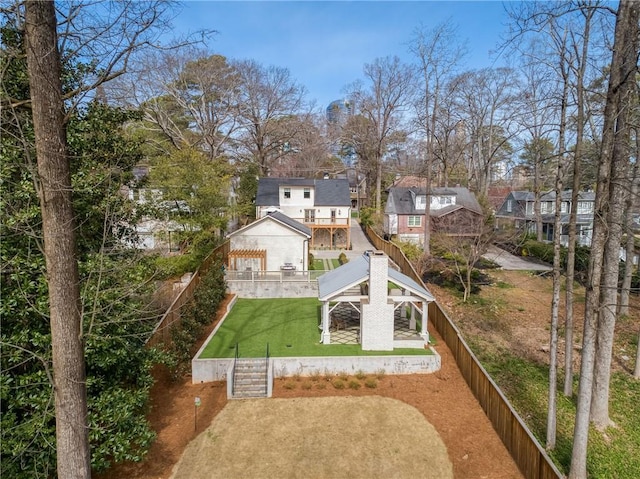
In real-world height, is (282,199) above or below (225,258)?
above

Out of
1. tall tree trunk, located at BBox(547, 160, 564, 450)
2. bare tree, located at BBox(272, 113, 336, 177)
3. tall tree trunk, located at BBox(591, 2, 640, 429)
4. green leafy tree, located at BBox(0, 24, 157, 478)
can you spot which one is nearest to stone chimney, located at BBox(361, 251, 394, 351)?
tall tree trunk, located at BBox(547, 160, 564, 450)

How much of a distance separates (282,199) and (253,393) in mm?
23563

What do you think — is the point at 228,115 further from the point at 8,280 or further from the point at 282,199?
the point at 8,280

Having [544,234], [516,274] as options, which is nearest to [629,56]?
[516,274]

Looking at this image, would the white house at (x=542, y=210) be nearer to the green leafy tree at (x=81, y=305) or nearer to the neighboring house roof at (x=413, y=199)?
the neighboring house roof at (x=413, y=199)

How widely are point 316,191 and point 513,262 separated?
17993 mm

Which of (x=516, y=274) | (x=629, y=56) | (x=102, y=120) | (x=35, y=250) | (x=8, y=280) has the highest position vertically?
(x=629, y=56)

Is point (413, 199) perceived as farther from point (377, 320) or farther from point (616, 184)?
point (616, 184)

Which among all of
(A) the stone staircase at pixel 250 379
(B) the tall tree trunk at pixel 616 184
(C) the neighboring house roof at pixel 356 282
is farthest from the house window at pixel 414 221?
(A) the stone staircase at pixel 250 379

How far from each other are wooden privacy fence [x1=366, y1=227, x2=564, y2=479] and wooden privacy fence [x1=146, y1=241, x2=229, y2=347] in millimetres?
8945

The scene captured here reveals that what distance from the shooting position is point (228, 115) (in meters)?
34.2

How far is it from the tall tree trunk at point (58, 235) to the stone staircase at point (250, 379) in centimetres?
713

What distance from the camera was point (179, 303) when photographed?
657 inches

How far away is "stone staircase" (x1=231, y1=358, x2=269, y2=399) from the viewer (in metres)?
12.4
